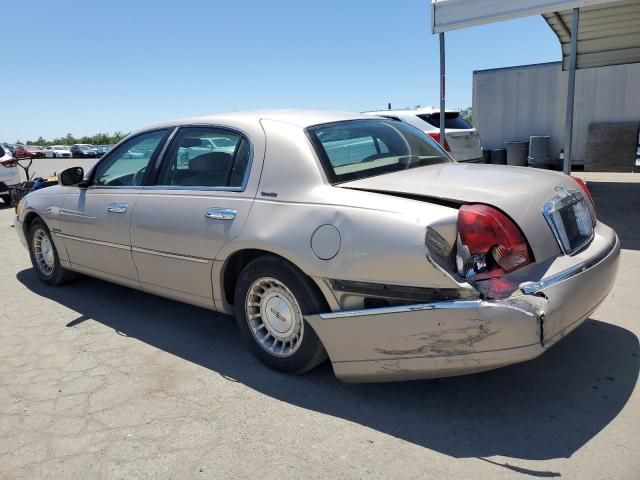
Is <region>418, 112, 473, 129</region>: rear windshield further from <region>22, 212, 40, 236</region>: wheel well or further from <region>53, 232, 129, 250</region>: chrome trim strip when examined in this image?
<region>53, 232, 129, 250</region>: chrome trim strip

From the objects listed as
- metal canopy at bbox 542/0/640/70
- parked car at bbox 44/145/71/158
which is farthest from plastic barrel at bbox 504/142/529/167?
parked car at bbox 44/145/71/158

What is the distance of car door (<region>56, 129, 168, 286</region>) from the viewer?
414 cm

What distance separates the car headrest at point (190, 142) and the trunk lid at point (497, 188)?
1389 millimetres

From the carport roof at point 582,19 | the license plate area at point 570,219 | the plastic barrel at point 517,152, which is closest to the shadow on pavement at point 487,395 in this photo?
the license plate area at point 570,219

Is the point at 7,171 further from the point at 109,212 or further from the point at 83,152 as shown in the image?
the point at 83,152

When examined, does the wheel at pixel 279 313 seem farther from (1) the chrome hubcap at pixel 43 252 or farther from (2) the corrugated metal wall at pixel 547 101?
(2) the corrugated metal wall at pixel 547 101

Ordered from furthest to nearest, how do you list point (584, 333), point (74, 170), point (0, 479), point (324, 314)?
point (74, 170) < point (584, 333) < point (324, 314) < point (0, 479)

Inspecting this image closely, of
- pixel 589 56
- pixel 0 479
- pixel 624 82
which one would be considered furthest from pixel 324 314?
pixel 624 82

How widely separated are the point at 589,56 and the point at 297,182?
1037 centimetres

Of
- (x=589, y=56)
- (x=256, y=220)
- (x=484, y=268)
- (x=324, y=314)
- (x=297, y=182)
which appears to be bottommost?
(x=324, y=314)

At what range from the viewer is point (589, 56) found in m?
11.1

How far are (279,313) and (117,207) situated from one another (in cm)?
175

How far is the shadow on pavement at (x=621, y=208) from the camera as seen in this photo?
6483 millimetres

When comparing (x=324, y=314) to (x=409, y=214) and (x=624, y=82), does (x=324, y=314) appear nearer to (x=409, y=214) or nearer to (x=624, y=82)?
(x=409, y=214)
